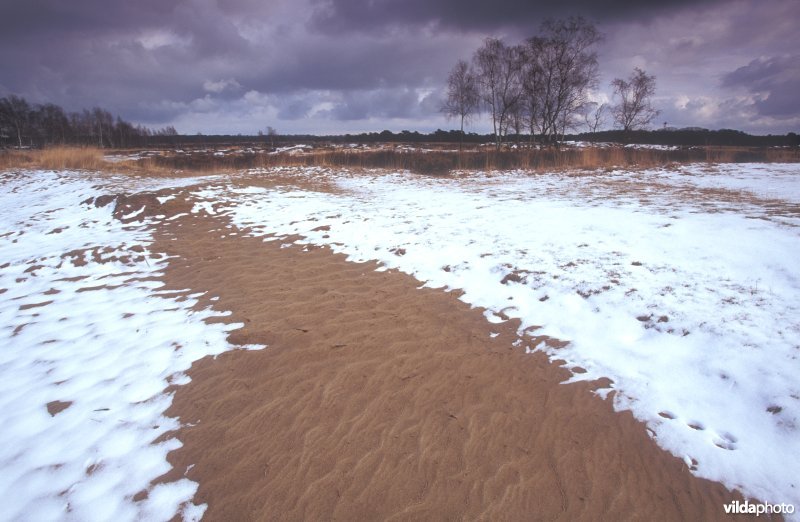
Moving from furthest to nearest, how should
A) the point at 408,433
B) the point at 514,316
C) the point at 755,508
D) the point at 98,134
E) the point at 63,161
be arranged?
the point at 98,134 → the point at 63,161 → the point at 514,316 → the point at 408,433 → the point at 755,508

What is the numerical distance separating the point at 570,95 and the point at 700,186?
23.0 meters

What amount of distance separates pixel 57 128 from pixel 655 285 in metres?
101

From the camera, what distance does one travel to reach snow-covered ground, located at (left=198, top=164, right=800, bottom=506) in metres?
2.74

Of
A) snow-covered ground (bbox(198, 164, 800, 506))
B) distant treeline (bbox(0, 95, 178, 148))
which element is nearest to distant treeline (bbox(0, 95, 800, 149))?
distant treeline (bbox(0, 95, 178, 148))

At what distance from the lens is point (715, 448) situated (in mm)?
2572

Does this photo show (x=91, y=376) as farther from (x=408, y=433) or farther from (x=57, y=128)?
(x=57, y=128)

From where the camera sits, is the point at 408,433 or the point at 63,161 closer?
the point at 408,433

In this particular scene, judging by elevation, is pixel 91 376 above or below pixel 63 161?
below

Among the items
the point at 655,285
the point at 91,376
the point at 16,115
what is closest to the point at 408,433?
the point at 91,376

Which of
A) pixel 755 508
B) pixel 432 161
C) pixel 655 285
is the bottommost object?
pixel 755 508

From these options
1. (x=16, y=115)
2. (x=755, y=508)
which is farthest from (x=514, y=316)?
(x=16, y=115)

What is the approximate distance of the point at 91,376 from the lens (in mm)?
3793

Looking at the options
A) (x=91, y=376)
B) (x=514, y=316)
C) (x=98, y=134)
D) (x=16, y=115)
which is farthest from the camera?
(x=98, y=134)

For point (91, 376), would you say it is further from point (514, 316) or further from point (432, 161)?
point (432, 161)
